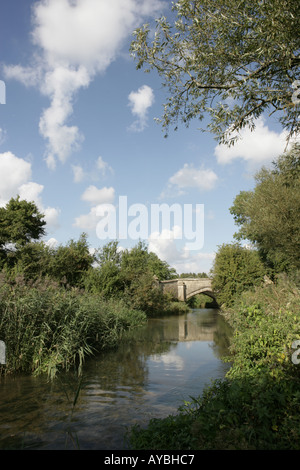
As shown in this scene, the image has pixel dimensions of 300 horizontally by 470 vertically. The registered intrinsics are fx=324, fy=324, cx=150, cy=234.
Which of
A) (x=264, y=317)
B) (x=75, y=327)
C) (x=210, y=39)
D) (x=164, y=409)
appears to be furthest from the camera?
(x=75, y=327)

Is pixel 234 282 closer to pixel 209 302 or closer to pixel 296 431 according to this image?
pixel 296 431

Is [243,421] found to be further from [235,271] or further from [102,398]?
[235,271]

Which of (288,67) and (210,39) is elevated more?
(210,39)

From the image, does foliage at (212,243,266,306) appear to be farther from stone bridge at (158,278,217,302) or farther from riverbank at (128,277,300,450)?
riverbank at (128,277,300,450)

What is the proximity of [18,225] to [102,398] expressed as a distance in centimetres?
2407

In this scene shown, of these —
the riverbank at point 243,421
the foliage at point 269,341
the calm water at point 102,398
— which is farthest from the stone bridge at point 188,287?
the riverbank at point 243,421

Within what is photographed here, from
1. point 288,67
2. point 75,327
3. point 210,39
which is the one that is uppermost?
point 210,39

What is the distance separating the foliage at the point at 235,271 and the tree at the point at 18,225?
51.5ft

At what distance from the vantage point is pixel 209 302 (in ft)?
176

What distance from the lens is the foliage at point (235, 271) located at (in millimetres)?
21469

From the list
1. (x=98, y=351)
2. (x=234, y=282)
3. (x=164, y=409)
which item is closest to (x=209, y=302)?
(x=234, y=282)

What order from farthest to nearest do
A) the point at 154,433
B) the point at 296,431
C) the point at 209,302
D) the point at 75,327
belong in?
1. the point at 209,302
2. the point at 75,327
3. the point at 154,433
4. the point at 296,431

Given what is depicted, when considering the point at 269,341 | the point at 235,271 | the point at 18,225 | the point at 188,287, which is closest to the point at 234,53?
the point at 269,341
